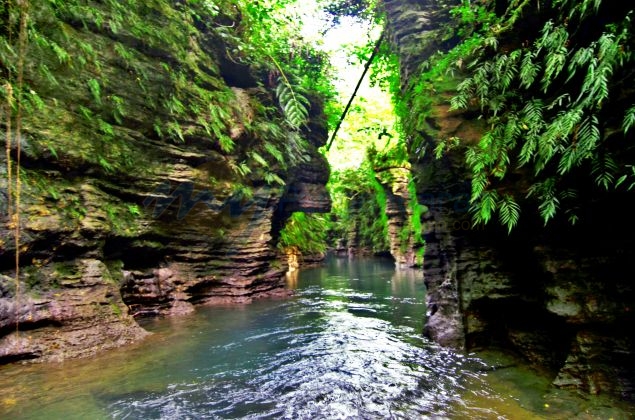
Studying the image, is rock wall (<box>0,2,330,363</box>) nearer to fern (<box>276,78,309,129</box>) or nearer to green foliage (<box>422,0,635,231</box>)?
fern (<box>276,78,309,129</box>)

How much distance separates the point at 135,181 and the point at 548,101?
824 cm

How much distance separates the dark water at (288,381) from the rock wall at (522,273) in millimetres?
370

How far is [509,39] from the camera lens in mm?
5750

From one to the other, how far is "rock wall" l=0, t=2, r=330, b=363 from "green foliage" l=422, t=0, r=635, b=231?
665cm

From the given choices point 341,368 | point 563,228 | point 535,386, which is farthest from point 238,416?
point 563,228

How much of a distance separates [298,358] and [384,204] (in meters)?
20.2

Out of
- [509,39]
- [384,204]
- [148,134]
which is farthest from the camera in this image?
[384,204]

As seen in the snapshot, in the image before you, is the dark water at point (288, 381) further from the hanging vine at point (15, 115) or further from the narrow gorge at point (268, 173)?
the hanging vine at point (15, 115)

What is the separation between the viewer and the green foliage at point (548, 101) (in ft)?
12.6

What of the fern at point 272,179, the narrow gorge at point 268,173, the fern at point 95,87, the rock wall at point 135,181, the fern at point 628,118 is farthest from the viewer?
the fern at point 272,179

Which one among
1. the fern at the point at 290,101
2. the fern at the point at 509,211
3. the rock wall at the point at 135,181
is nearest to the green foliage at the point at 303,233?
the rock wall at the point at 135,181

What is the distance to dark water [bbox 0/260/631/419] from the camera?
4035mm

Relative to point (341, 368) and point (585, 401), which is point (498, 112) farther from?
point (341, 368)

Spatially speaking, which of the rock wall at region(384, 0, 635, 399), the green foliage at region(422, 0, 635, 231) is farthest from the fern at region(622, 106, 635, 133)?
the rock wall at region(384, 0, 635, 399)
